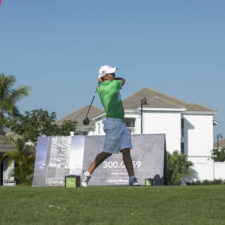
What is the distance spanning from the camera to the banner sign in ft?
49.0

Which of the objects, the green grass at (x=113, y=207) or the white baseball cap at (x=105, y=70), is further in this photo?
the white baseball cap at (x=105, y=70)

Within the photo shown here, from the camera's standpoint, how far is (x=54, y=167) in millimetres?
16344

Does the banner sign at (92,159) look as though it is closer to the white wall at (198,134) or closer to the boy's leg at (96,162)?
the boy's leg at (96,162)

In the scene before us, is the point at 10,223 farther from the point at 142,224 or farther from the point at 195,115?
the point at 195,115

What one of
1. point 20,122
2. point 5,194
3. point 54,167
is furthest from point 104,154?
point 20,122

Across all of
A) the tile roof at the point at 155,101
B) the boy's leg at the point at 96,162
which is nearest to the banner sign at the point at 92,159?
the boy's leg at the point at 96,162

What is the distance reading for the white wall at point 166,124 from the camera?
193 feet

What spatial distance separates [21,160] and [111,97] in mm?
12122

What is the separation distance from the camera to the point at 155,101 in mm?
60031

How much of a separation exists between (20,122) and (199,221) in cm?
3816

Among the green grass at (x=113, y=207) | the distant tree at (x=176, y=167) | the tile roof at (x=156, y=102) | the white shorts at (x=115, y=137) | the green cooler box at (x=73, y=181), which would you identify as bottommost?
the green grass at (x=113, y=207)

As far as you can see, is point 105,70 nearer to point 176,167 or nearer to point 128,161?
point 128,161

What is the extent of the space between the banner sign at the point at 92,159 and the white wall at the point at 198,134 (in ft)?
158

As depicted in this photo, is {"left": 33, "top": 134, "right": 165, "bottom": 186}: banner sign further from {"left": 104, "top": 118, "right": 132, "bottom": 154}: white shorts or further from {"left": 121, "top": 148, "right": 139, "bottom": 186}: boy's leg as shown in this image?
{"left": 104, "top": 118, "right": 132, "bottom": 154}: white shorts
